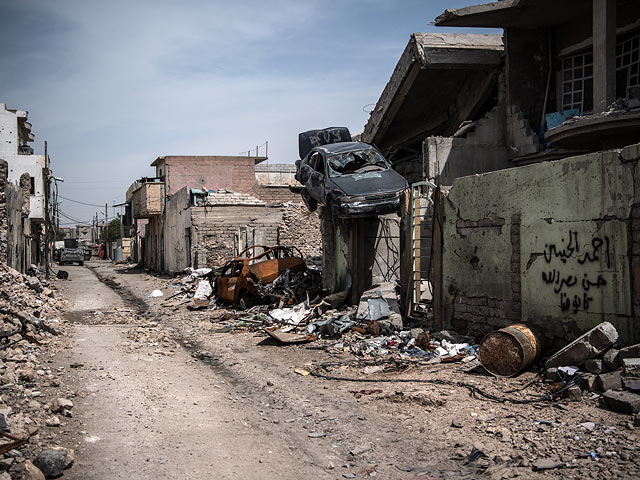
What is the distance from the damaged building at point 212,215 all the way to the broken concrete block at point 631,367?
1960cm

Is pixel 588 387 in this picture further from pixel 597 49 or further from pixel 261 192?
pixel 261 192

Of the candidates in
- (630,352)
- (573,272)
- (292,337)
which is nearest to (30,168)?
(292,337)

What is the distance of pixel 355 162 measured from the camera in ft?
44.6

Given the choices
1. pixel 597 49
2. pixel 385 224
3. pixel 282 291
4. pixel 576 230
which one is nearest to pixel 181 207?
pixel 282 291

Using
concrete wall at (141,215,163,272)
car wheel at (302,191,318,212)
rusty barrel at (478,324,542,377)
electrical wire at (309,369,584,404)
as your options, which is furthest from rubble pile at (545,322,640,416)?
concrete wall at (141,215,163,272)

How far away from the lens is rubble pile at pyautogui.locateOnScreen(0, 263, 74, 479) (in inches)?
169

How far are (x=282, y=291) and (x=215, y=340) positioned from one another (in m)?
3.47

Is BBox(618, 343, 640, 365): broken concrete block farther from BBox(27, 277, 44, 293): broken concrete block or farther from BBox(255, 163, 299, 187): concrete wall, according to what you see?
BBox(255, 163, 299, 187): concrete wall

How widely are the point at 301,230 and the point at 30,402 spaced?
768 inches

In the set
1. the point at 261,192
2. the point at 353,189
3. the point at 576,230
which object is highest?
the point at 261,192

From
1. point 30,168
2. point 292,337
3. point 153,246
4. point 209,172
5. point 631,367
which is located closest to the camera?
point 631,367

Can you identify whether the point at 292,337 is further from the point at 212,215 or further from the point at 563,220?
the point at 212,215

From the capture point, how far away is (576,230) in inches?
273

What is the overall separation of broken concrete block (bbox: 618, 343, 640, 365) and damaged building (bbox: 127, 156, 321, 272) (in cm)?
1939
